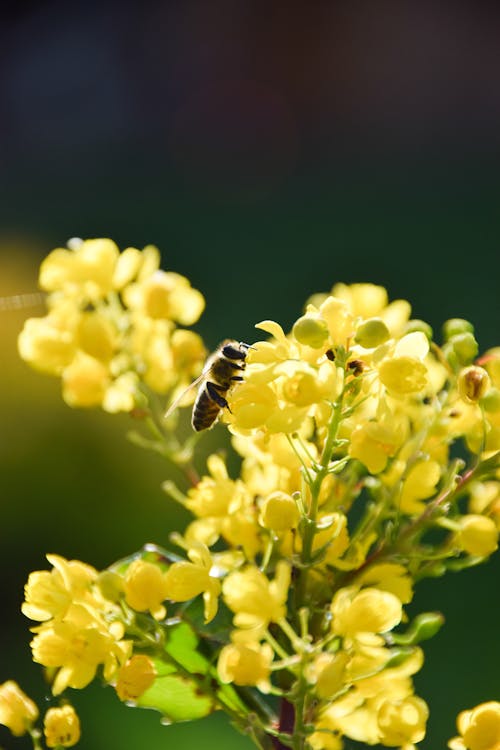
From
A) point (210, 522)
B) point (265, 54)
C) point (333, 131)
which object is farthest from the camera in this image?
point (265, 54)

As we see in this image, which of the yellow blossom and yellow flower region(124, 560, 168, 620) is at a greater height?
yellow flower region(124, 560, 168, 620)

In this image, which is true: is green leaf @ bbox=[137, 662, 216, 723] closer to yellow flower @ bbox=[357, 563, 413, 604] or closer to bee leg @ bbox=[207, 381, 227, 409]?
yellow flower @ bbox=[357, 563, 413, 604]

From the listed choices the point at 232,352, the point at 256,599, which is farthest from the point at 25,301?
the point at 256,599

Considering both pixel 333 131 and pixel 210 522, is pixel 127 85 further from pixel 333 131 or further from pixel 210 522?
pixel 210 522

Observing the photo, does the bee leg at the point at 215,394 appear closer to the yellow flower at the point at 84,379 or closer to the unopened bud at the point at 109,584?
the yellow flower at the point at 84,379

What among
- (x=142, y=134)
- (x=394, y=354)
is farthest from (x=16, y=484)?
(x=142, y=134)

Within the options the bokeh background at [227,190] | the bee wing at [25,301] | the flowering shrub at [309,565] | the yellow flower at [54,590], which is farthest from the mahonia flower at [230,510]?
the bokeh background at [227,190]

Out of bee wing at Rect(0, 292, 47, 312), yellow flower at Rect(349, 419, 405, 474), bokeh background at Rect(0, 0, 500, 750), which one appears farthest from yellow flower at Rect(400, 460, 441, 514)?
bokeh background at Rect(0, 0, 500, 750)
